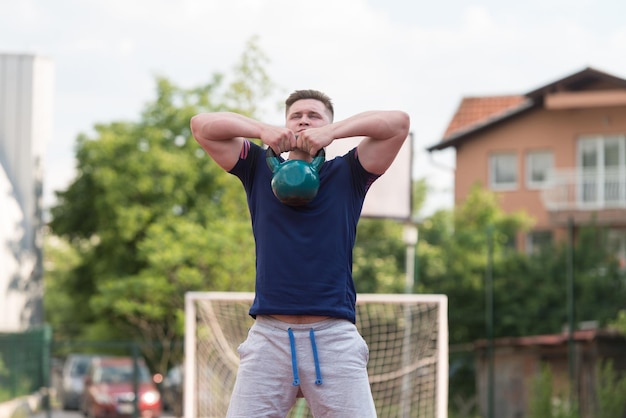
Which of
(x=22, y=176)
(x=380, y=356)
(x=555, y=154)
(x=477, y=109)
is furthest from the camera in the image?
(x=477, y=109)

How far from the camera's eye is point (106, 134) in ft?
89.9

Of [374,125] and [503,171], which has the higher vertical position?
[503,171]

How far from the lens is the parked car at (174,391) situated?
1877 cm

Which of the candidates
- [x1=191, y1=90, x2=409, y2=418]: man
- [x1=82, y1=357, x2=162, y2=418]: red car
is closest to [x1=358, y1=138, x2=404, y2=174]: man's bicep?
[x1=191, y1=90, x2=409, y2=418]: man

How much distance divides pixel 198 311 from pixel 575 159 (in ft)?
72.1

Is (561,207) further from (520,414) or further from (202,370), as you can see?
(202,370)

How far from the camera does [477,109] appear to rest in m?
33.2

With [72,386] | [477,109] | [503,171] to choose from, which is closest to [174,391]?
[72,386]

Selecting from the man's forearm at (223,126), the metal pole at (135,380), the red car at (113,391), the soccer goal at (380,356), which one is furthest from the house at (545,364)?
the man's forearm at (223,126)

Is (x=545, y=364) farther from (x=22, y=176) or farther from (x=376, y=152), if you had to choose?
A: (x=22, y=176)

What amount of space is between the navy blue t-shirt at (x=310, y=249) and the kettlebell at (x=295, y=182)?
86 mm

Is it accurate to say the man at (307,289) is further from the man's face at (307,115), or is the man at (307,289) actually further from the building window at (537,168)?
the building window at (537,168)

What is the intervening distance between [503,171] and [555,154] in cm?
170

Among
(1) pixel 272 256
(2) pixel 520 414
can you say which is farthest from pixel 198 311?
(2) pixel 520 414
